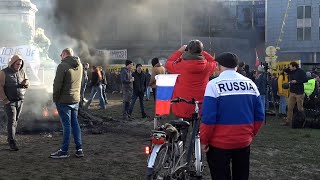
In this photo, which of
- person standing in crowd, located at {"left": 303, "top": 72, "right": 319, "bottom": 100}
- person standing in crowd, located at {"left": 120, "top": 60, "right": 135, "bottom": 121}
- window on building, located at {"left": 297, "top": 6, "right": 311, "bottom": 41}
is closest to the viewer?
person standing in crowd, located at {"left": 120, "top": 60, "right": 135, "bottom": 121}

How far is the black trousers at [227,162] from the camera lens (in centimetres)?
414

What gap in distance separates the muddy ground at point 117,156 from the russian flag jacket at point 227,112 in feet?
6.97

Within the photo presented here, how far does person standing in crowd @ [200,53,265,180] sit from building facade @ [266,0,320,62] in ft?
145

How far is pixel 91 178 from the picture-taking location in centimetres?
594

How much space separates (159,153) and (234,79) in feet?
4.06

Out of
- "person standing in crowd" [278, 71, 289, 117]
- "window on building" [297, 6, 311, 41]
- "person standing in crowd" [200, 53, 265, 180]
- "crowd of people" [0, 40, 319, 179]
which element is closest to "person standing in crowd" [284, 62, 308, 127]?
"crowd of people" [0, 40, 319, 179]

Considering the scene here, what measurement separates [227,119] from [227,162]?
43cm

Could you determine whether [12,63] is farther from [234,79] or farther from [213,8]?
[213,8]

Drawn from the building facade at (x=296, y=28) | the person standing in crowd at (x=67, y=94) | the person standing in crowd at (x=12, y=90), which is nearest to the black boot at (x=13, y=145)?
the person standing in crowd at (x=12, y=90)

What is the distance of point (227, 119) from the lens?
4.08 metres

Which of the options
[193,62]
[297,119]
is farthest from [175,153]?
[297,119]

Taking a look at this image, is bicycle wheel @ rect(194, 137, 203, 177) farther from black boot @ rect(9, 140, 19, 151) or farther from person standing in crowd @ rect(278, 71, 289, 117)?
person standing in crowd @ rect(278, 71, 289, 117)

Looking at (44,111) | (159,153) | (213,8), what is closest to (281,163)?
(159,153)

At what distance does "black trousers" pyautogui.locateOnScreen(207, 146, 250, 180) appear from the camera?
4145mm
